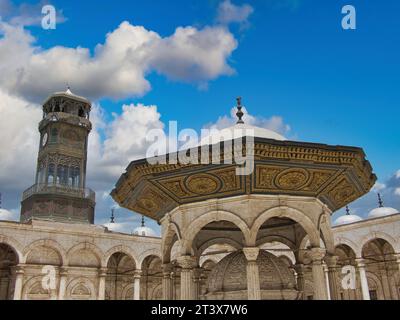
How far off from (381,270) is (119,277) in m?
16.3

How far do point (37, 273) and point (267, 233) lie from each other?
1675 cm

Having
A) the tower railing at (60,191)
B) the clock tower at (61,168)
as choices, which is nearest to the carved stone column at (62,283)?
the clock tower at (61,168)

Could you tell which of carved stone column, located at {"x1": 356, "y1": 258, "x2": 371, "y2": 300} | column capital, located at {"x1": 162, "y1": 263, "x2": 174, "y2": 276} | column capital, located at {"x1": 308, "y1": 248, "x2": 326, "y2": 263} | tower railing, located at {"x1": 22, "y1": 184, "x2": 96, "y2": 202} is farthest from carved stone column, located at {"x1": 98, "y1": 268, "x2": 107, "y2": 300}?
column capital, located at {"x1": 308, "y1": 248, "x2": 326, "y2": 263}

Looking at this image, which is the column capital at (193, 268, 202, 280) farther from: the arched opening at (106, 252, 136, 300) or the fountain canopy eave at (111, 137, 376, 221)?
the arched opening at (106, 252, 136, 300)

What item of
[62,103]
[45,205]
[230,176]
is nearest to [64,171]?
[45,205]

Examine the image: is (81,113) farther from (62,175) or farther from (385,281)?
(385,281)

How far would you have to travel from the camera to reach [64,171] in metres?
29.2

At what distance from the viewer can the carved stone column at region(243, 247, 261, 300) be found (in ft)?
22.3

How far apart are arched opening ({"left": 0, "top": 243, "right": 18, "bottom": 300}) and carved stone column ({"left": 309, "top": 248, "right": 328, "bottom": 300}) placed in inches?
725

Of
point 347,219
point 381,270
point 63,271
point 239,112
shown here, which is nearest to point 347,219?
point 347,219

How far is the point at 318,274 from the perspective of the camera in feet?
23.7

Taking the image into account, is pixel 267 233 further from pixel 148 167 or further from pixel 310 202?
pixel 148 167

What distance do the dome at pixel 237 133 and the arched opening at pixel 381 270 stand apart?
17804mm

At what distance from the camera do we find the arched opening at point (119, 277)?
26.0 metres
